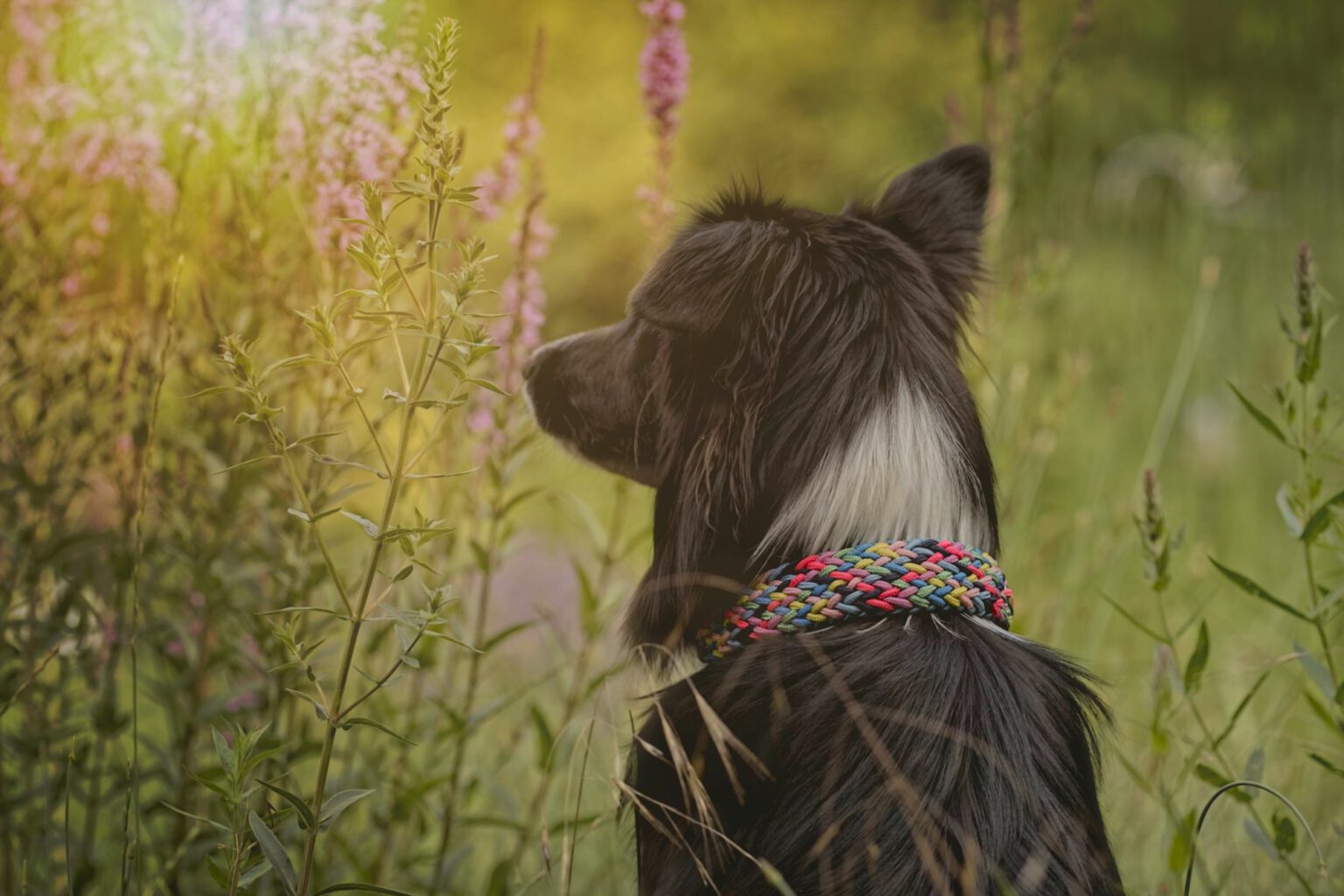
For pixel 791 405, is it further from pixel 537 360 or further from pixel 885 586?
pixel 537 360

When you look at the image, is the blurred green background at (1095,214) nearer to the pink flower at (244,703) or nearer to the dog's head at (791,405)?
the dog's head at (791,405)

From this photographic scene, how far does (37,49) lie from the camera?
2271mm

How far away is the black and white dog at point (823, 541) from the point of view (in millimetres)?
1443

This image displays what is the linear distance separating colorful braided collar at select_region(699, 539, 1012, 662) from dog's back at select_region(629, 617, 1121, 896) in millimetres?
32

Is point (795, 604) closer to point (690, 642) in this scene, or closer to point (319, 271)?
point (690, 642)

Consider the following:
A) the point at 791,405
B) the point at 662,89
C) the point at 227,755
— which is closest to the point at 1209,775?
the point at 791,405

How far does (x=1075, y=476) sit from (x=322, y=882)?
15.4 ft

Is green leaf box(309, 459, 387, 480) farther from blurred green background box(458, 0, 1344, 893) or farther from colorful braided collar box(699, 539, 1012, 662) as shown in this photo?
blurred green background box(458, 0, 1344, 893)

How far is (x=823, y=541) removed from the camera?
5.46ft

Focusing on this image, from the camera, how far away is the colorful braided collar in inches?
61.7

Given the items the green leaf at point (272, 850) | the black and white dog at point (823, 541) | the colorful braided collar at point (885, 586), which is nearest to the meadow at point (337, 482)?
the green leaf at point (272, 850)

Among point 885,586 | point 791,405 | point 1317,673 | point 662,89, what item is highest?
point 662,89

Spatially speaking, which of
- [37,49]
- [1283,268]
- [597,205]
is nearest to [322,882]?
[37,49]

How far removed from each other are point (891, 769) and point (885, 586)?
0.30 meters
